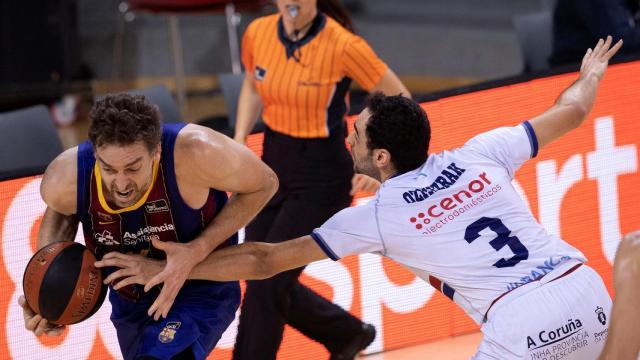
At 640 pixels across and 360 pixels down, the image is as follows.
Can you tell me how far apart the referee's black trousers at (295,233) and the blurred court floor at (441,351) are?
45 cm

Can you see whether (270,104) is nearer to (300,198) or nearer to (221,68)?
(300,198)

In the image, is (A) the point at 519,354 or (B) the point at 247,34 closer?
(A) the point at 519,354

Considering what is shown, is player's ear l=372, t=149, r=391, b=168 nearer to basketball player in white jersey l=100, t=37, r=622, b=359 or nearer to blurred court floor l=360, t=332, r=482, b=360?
basketball player in white jersey l=100, t=37, r=622, b=359

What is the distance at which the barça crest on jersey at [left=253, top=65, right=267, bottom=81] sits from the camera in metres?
5.34

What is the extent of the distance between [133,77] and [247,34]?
652 cm

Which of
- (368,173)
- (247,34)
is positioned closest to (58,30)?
(247,34)

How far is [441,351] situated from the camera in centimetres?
573

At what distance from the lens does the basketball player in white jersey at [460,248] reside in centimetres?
370

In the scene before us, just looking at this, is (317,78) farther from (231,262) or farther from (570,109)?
(231,262)

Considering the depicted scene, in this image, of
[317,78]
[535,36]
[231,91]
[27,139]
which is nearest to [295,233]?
[317,78]

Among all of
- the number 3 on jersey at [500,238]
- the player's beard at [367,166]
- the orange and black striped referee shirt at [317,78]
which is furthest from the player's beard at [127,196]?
the orange and black striped referee shirt at [317,78]

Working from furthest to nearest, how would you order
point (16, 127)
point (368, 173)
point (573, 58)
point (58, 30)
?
point (58, 30)
point (573, 58)
point (16, 127)
point (368, 173)

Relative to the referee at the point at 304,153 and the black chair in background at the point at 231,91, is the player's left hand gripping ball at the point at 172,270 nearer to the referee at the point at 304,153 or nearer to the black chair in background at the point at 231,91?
the referee at the point at 304,153

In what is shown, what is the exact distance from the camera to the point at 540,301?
3.69 metres
